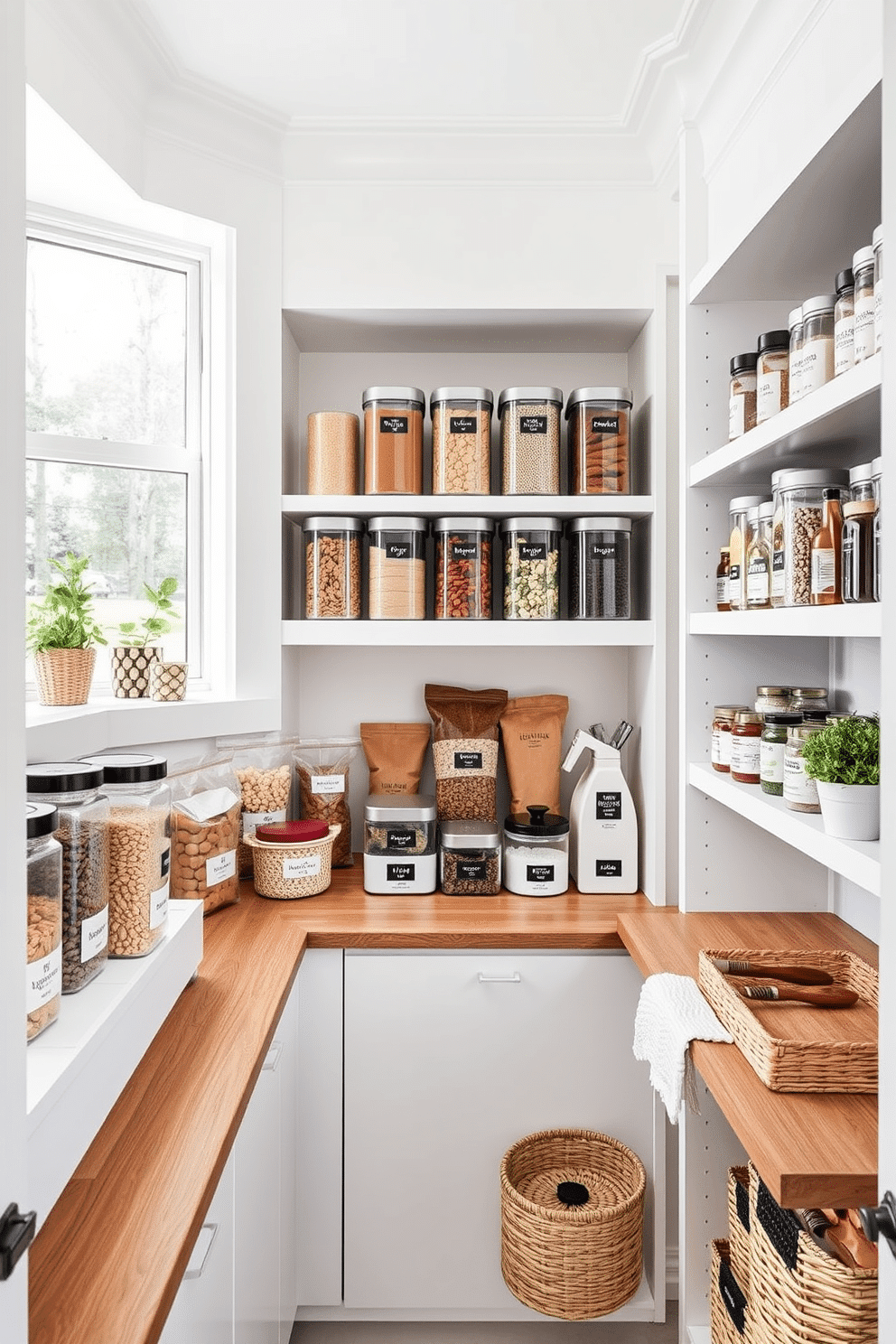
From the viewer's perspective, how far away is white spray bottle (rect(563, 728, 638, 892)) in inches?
87.0

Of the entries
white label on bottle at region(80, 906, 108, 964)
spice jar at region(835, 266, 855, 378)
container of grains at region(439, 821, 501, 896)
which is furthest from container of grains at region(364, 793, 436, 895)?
spice jar at region(835, 266, 855, 378)

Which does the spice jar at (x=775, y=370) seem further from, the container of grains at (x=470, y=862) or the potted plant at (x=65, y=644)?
the potted plant at (x=65, y=644)

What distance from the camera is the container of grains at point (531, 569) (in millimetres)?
2195

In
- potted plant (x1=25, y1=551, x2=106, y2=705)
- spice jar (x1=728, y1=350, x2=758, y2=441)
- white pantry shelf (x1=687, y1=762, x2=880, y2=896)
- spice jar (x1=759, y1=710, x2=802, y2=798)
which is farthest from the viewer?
potted plant (x1=25, y1=551, x2=106, y2=705)

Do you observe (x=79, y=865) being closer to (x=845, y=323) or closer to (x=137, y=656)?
(x=137, y=656)

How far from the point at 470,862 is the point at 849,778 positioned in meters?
1.11

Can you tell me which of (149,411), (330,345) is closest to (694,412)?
(330,345)

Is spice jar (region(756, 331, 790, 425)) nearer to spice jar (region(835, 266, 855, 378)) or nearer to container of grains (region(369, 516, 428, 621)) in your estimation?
spice jar (region(835, 266, 855, 378))

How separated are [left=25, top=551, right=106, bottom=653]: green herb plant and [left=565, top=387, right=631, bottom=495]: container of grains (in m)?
1.15

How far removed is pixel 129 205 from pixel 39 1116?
187cm

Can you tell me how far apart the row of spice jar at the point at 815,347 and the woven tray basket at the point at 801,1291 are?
1112 millimetres

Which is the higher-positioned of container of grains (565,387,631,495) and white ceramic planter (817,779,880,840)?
container of grains (565,387,631,495)

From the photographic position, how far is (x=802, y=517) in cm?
138

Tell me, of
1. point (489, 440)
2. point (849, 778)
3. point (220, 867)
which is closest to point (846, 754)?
point (849, 778)
